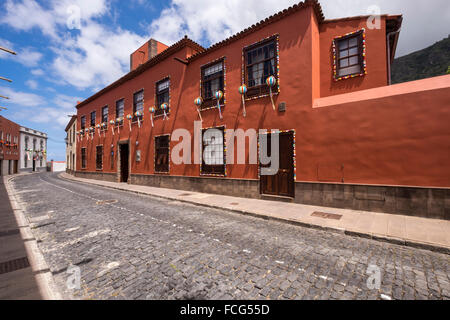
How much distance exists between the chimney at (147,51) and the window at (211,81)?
30.9ft

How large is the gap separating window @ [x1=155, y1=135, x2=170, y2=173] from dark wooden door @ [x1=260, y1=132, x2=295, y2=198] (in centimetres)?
765

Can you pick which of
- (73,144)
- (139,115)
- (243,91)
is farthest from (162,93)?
(73,144)

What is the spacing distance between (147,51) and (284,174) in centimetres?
1792

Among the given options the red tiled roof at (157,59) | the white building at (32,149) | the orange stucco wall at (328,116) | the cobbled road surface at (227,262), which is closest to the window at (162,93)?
the orange stucco wall at (328,116)

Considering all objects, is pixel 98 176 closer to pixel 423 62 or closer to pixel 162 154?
pixel 162 154

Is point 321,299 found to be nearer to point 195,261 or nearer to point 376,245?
point 195,261

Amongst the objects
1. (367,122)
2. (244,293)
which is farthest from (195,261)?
(367,122)

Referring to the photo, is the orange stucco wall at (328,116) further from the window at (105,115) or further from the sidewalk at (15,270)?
the window at (105,115)

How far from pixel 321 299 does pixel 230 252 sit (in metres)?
1.79

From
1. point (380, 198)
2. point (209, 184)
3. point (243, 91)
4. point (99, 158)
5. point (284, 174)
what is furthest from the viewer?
point (99, 158)

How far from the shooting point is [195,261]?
3465 mm

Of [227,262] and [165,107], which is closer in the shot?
[227,262]

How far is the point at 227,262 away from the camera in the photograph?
3.44 metres

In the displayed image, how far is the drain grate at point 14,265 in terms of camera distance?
3230 millimetres
